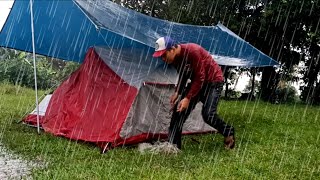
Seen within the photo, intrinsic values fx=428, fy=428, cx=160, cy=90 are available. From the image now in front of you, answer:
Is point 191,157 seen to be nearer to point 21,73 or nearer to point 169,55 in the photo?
point 169,55

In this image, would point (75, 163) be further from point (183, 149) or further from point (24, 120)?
point (24, 120)

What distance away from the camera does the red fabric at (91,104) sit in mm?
5938

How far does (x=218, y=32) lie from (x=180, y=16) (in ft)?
29.3

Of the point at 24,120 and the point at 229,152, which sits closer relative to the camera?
the point at 229,152

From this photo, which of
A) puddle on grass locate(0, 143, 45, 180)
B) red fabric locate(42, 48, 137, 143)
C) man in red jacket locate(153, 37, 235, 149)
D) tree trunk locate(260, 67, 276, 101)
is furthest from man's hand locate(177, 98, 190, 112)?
tree trunk locate(260, 67, 276, 101)

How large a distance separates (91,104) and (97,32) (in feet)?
3.65

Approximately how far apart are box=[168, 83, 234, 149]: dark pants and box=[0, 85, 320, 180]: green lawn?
1.03 feet

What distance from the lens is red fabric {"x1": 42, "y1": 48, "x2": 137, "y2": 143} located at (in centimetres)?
594

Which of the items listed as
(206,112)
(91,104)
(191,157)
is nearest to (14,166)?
(91,104)

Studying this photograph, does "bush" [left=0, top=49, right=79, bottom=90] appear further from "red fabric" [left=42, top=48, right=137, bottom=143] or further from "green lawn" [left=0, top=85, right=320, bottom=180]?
"green lawn" [left=0, top=85, right=320, bottom=180]

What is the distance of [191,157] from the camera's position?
5.13 meters

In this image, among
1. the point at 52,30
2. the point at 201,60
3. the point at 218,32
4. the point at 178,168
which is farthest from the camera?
the point at 218,32

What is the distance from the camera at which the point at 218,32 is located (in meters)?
8.62

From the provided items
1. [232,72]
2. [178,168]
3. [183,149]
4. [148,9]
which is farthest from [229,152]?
[148,9]
